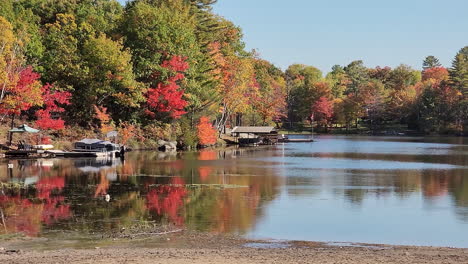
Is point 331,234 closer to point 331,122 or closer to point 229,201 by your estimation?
point 229,201

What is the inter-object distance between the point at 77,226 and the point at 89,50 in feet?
139

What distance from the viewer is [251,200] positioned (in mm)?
27891

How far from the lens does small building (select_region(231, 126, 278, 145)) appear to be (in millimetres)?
84688

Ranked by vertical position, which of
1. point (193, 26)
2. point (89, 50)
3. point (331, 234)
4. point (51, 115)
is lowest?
point (331, 234)

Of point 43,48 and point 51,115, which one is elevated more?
point 43,48

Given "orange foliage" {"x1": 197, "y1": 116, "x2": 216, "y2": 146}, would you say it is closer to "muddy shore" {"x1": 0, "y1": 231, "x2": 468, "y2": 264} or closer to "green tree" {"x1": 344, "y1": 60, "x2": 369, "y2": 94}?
"muddy shore" {"x1": 0, "y1": 231, "x2": 468, "y2": 264}

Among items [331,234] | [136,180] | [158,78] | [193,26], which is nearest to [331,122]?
[193,26]

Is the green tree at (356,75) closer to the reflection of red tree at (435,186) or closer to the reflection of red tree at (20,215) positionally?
the reflection of red tree at (435,186)

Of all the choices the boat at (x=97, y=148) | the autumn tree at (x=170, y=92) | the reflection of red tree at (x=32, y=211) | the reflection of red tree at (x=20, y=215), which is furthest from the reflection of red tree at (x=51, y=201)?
the autumn tree at (x=170, y=92)

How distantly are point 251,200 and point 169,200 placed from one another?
137 inches

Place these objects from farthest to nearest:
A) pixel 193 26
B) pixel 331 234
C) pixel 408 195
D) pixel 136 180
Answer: pixel 193 26 → pixel 136 180 → pixel 408 195 → pixel 331 234

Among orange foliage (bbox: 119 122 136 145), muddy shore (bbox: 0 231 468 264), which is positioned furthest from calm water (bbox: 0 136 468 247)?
orange foliage (bbox: 119 122 136 145)

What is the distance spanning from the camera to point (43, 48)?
6000 cm

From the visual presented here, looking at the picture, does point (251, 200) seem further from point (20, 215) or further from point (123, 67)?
point (123, 67)
